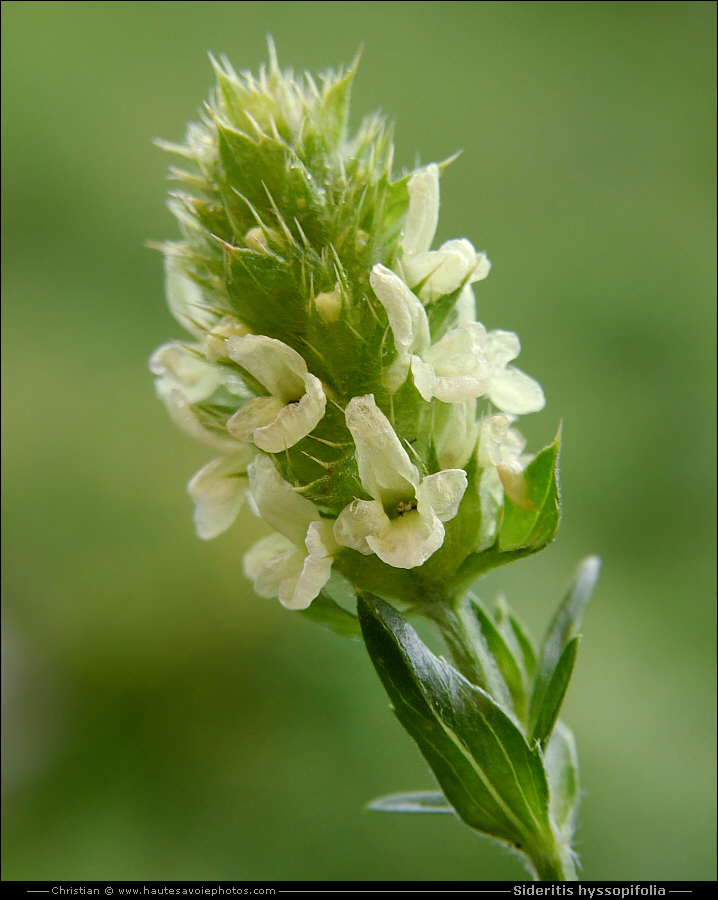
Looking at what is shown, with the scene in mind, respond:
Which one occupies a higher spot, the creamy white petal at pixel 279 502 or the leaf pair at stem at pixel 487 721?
the creamy white petal at pixel 279 502

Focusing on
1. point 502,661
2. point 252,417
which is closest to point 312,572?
point 252,417

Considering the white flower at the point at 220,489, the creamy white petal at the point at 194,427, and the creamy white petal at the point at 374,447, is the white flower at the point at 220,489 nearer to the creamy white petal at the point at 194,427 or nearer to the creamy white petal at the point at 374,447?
the creamy white petal at the point at 194,427

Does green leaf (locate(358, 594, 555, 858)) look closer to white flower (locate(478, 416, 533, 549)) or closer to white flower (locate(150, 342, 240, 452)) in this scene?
white flower (locate(478, 416, 533, 549))

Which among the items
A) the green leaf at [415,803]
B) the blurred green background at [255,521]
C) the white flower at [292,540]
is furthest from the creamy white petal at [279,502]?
the blurred green background at [255,521]

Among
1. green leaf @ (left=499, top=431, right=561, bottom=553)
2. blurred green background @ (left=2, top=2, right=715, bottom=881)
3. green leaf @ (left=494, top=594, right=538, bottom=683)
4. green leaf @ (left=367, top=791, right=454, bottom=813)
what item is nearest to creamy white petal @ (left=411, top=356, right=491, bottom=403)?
green leaf @ (left=499, top=431, right=561, bottom=553)

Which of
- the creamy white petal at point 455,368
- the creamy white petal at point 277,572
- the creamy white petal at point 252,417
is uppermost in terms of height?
the creamy white petal at point 455,368

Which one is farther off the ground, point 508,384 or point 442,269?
point 442,269

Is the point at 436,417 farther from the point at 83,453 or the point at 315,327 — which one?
the point at 83,453

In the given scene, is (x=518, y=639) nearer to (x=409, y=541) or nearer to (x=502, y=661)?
(x=502, y=661)
